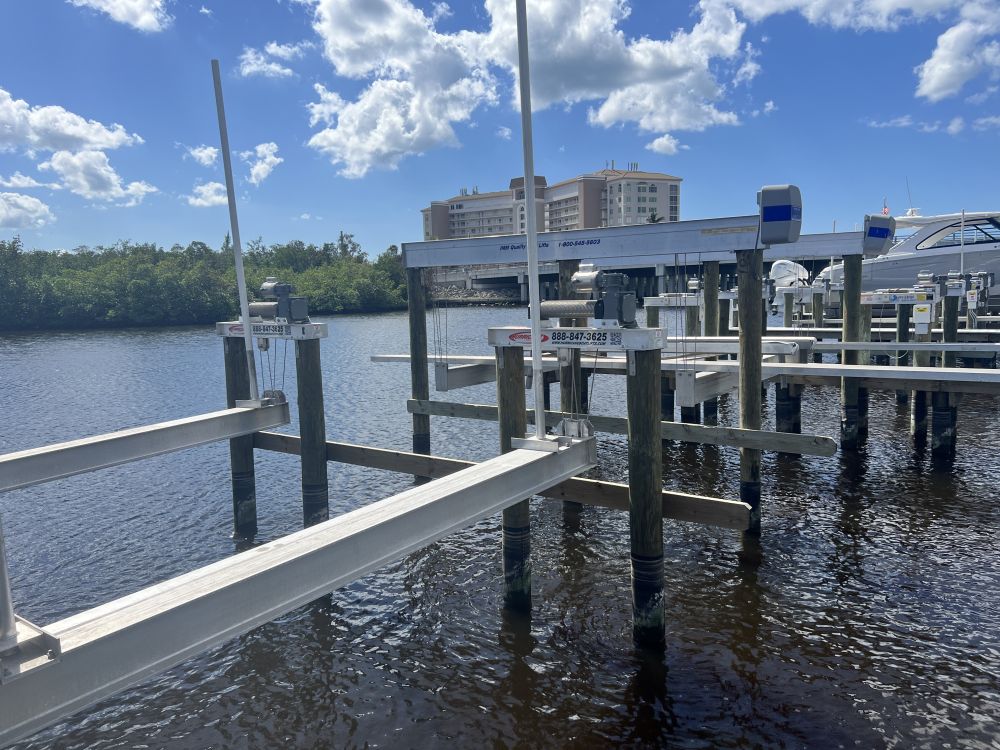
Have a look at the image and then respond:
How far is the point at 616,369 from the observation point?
14422mm

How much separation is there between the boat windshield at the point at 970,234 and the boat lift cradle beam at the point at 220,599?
35.4 m

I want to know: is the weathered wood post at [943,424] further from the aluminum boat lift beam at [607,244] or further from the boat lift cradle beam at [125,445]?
the boat lift cradle beam at [125,445]

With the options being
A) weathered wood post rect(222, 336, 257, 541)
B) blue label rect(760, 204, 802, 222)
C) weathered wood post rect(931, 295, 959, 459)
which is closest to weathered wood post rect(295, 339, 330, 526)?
weathered wood post rect(222, 336, 257, 541)

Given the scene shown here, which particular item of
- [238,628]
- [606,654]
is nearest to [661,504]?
[606,654]

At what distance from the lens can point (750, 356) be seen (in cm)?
1089

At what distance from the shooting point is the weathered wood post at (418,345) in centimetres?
1430

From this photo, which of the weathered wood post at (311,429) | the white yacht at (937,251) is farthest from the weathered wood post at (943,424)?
the white yacht at (937,251)

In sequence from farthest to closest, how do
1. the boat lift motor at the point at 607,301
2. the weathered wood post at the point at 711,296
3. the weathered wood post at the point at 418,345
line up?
the weathered wood post at the point at 711,296, the weathered wood post at the point at 418,345, the boat lift motor at the point at 607,301

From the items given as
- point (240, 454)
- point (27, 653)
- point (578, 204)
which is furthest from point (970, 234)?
point (578, 204)

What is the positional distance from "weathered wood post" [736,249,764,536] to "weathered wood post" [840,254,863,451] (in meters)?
5.50

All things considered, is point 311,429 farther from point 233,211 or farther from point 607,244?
point 607,244

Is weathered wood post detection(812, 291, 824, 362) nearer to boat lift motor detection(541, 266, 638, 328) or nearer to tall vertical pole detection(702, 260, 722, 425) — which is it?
tall vertical pole detection(702, 260, 722, 425)

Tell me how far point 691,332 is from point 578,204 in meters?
93.9

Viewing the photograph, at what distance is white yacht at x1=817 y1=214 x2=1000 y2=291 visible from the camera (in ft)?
111
